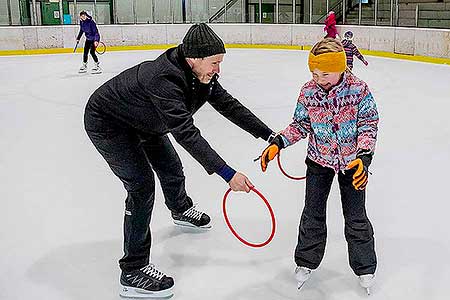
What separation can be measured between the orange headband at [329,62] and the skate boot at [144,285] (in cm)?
113

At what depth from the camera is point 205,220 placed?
3250mm

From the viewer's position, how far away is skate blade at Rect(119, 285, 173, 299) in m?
2.51

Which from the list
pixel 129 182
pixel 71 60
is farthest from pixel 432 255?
pixel 71 60

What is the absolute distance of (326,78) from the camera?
2.27m

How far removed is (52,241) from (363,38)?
39.6 feet

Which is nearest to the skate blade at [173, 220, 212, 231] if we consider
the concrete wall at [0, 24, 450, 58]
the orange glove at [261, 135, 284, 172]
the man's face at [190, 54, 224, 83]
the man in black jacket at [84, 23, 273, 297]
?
the man in black jacket at [84, 23, 273, 297]

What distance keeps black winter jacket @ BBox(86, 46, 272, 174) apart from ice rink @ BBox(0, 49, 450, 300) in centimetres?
70

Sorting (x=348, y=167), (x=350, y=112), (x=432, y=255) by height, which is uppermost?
(x=350, y=112)

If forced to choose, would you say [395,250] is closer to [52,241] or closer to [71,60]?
[52,241]

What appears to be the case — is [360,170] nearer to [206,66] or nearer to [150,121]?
[206,66]

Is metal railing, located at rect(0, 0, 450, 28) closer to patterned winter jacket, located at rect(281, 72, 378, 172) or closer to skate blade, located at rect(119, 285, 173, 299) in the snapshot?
patterned winter jacket, located at rect(281, 72, 378, 172)

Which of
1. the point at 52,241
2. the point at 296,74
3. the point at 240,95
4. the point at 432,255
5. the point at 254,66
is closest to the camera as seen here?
the point at 432,255

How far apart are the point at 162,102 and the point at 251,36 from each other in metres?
14.7

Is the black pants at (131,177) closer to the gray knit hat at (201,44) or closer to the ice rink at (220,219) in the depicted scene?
the ice rink at (220,219)
